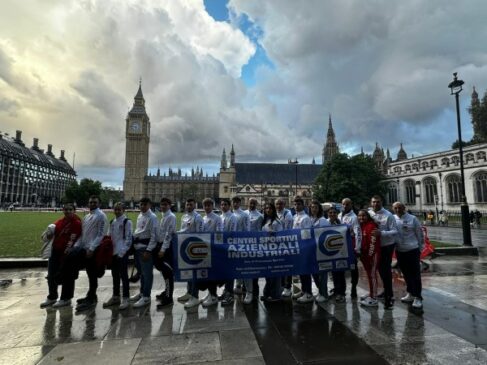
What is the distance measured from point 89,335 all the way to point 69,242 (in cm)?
217

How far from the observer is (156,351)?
150 inches

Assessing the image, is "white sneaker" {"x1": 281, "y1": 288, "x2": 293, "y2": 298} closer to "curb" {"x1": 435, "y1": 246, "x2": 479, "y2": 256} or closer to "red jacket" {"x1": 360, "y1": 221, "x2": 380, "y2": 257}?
"red jacket" {"x1": 360, "y1": 221, "x2": 380, "y2": 257}

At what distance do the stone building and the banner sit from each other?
342 feet

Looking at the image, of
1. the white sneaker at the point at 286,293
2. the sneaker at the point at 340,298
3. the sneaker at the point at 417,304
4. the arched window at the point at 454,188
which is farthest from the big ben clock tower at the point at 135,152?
the sneaker at the point at 417,304

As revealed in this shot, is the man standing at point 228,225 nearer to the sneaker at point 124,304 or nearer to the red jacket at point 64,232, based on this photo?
the sneaker at point 124,304

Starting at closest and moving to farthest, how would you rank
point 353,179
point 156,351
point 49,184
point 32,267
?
point 156,351 < point 32,267 < point 353,179 < point 49,184

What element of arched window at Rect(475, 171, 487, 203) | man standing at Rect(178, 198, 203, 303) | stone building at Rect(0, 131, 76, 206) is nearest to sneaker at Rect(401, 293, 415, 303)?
man standing at Rect(178, 198, 203, 303)

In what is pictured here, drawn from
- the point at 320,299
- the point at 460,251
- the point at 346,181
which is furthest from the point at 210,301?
the point at 346,181

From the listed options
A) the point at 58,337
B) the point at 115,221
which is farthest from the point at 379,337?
the point at 115,221

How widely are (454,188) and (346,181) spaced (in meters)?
23.3

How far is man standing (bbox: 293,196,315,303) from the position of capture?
586cm

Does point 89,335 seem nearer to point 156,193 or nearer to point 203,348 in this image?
point 203,348

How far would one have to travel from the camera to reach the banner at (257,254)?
586cm

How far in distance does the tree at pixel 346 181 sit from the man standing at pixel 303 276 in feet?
164
